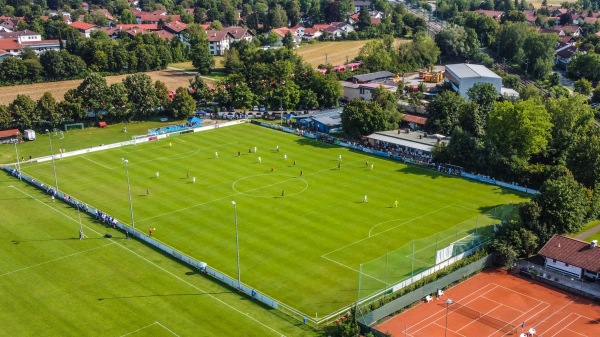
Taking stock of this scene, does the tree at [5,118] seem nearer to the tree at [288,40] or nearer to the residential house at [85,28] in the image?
the tree at [288,40]

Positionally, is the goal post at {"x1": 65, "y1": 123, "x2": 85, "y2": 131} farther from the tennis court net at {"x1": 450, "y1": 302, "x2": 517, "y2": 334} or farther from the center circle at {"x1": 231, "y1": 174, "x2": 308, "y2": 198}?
the tennis court net at {"x1": 450, "y1": 302, "x2": 517, "y2": 334}

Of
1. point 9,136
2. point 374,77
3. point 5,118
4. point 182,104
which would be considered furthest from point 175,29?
point 9,136

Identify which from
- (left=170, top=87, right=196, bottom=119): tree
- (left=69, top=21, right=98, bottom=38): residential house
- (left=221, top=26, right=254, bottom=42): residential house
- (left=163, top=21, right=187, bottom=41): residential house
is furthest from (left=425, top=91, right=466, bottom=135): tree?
(left=69, top=21, right=98, bottom=38): residential house

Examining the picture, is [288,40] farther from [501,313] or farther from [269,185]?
[501,313]

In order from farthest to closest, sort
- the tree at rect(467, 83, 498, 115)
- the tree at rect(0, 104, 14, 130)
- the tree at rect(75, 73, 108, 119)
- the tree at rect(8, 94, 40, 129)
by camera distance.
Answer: the tree at rect(75, 73, 108, 119) < the tree at rect(8, 94, 40, 129) < the tree at rect(467, 83, 498, 115) < the tree at rect(0, 104, 14, 130)

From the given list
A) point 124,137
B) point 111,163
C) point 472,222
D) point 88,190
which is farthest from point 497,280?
point 124,137

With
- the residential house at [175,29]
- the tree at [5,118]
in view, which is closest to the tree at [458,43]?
the residential house at [175,29]
